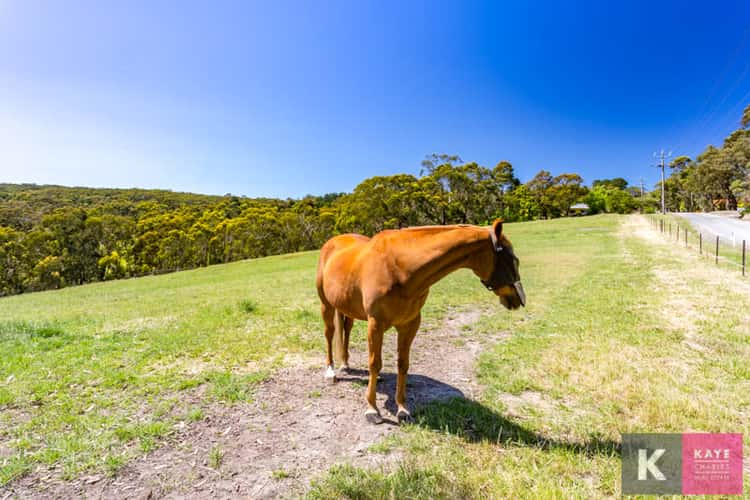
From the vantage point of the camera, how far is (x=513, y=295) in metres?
3.02

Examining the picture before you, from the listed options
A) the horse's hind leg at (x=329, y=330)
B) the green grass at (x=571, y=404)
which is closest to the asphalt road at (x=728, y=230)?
the green grass at (x=571, y=404)

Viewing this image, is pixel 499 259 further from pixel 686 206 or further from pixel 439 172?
pixel 686 206

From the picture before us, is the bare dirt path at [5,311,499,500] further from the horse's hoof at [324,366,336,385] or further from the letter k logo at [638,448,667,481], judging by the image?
the letter k logo at [638,448,667,481]

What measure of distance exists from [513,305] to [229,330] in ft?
19.6

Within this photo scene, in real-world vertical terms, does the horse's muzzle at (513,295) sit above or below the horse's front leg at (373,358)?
above

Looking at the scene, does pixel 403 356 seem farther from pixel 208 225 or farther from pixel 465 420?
pixel 208 225

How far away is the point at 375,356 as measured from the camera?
11.2 feet

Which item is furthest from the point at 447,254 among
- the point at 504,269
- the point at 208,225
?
the point at 208,225

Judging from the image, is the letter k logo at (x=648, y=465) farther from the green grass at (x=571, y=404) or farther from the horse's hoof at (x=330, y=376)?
the horse's hoof at (x=330, y=376)

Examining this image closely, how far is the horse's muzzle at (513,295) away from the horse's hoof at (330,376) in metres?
2.55

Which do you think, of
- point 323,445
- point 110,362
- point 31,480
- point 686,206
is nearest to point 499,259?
point 323,445

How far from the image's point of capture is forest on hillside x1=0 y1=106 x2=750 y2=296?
3294 cm

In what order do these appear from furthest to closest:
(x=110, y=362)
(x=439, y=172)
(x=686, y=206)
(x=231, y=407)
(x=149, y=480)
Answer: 1. (x=686, y=206)
2. (x=439, y=172)
3. (x=110, y=362)
4. (x=231, y=407)
5. (x=149, y=480)

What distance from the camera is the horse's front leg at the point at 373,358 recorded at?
3297 millimetres
